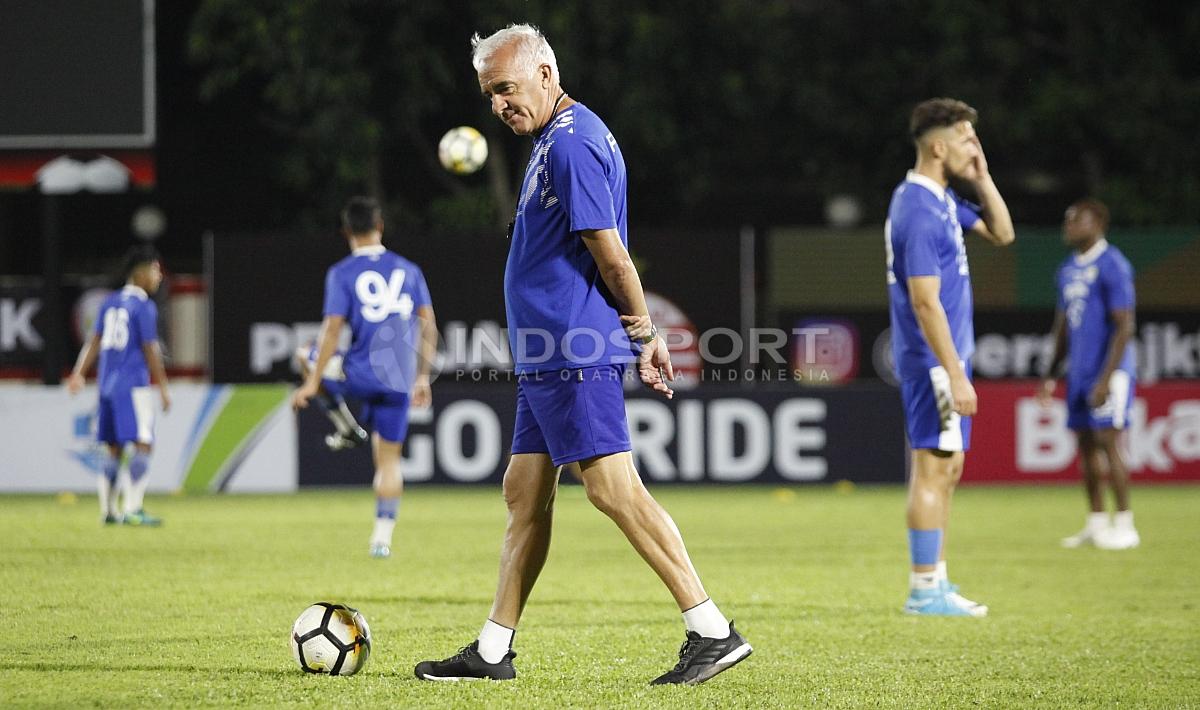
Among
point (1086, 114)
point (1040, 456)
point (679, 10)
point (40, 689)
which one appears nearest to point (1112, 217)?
point (1086, 114)

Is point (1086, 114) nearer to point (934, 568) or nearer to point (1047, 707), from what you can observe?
point (934, 568)

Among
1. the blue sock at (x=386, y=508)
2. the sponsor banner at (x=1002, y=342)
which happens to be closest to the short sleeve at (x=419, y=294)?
the blue sock at (x=386, y=508)

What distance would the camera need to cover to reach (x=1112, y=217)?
2433 cm

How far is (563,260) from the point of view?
18.2 feet

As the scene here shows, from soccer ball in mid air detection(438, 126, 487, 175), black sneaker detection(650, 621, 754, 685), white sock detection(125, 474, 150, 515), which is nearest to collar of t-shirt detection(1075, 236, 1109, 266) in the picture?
soccer ball in mid air detection(438, 126, 487, 175)

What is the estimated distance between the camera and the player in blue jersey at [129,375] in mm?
12805

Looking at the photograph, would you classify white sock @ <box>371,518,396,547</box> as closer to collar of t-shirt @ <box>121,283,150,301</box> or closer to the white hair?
collar of t-shirt @ <box>121,283,150,301</box>

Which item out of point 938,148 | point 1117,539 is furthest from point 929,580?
point 1117,539

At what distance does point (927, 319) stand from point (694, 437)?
8738 mm

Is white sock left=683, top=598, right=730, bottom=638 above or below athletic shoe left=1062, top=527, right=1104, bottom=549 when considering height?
above

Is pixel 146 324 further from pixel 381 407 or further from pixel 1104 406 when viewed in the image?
pixel 1104 406

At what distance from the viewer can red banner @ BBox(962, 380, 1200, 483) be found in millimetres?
16406

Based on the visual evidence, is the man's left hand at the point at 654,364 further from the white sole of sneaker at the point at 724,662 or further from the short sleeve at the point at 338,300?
the short sleeve at the point at 338,300

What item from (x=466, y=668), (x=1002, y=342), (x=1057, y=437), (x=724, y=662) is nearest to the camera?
(x=724, y=662)
